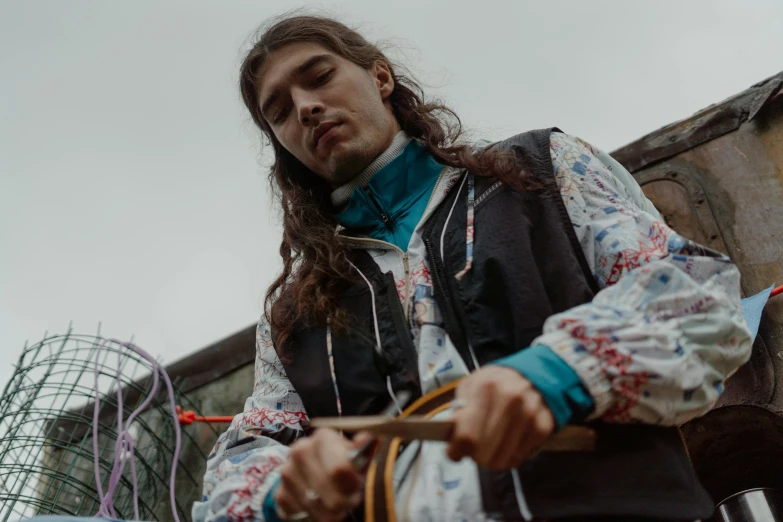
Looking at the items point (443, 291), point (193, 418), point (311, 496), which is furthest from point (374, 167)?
point (193, 418)

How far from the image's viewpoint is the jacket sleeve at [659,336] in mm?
1126

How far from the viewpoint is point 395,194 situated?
6.59 feet

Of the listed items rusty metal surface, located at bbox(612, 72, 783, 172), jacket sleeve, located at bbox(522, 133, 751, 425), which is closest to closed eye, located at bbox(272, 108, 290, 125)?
jacket sleeve, located at bbox(522, 133, 751, 425)

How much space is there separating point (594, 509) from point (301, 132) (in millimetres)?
1381

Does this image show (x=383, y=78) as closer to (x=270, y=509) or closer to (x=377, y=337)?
(x=377, y=337)


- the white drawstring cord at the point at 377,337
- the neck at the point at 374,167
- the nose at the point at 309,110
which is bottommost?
the white drawstring cord at the point at 377,337

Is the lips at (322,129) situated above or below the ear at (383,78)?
below

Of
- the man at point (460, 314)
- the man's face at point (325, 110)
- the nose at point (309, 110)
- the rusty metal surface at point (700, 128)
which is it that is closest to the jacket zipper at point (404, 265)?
the man at point (460, 314)

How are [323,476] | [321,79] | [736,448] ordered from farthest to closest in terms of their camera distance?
[736,448] → [321,79] → [323,476]

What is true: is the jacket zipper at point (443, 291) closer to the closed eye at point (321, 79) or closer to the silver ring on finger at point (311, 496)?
the silver ring on finger at point (311, 496)

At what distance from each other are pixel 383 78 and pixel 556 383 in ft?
5.24

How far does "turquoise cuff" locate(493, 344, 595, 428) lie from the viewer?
1.07m

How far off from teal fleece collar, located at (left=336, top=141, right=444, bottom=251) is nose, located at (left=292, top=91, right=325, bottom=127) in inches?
9.2

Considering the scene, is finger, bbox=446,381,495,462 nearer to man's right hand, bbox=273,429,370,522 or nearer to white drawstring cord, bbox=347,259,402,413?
man's right hand, bbox=273,429,370,522
